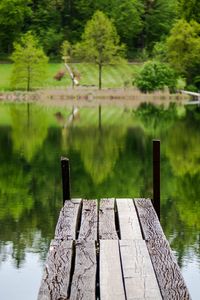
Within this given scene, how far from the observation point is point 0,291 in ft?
29.9

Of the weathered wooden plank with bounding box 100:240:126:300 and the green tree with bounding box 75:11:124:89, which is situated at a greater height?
the green tree with bounding box 75:11:124:89

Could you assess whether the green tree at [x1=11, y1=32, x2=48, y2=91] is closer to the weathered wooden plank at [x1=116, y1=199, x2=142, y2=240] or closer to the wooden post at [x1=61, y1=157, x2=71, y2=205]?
the wooden post at [x1=61, y1=157, x2=71, y2=205]

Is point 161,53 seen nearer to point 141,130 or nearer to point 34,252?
point 141,130

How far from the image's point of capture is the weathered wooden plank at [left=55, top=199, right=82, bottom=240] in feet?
29.4

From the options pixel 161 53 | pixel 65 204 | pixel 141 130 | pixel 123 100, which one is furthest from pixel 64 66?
pixel 65 204

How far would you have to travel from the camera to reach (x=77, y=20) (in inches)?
3152

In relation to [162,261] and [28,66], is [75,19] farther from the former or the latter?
[162,261]

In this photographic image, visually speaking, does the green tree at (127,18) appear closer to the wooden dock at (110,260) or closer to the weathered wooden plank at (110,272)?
the wooden dock at (110,260)

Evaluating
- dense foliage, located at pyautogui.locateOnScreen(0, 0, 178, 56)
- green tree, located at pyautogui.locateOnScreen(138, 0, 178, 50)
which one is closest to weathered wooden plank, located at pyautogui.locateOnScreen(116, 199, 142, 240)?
dense foliage, located at pyautogui.locateOnScreen(0, 0, 178, 56)

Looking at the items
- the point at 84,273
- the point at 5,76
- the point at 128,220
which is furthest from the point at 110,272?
the point at 5,76

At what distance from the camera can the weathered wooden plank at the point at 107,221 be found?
892 cm

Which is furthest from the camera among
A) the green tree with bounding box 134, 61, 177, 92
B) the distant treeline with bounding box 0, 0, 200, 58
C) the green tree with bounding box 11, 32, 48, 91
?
the distant treeline with bounding box 0, 0, 200, 58

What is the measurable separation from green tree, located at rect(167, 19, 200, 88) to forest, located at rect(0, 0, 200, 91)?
590 cm

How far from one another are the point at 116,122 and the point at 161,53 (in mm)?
35147
